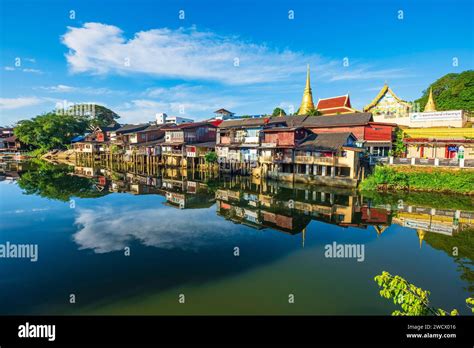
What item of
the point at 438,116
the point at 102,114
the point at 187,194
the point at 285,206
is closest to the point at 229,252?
the point at 285,206

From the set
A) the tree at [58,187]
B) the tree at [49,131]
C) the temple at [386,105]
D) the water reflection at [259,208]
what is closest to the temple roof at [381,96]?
the temple at [386,105]

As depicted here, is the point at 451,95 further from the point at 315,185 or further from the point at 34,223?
the point at 34,223

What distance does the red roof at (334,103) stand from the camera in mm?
52531

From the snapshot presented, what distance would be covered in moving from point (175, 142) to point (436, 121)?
132ft

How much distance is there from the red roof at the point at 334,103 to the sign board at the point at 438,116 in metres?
15.3

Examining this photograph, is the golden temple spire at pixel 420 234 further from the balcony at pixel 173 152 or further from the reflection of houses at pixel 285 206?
the balcony at pixel 173 152

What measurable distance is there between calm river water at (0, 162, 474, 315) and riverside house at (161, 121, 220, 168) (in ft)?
67.5

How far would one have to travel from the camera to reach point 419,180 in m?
28.5

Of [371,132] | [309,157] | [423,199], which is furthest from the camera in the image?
[371,132]

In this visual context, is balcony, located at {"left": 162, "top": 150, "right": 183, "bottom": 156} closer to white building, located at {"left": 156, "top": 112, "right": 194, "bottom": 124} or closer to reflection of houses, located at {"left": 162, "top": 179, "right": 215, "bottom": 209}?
reflection of houses, located at {"left": 162, "top": 179, "right": 215, "bottom": 209}

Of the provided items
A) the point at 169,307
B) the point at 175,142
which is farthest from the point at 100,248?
the point at 175,142

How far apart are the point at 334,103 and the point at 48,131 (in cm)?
6967

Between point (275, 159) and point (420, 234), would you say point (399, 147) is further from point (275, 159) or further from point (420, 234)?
point (420, 234)

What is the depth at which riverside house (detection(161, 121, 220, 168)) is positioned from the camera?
47.6 meters
